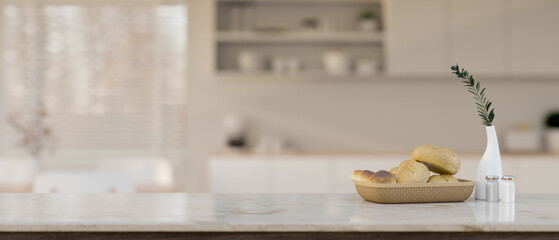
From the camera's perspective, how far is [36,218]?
134 centimetres

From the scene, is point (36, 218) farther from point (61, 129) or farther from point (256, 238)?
point (61, 129)

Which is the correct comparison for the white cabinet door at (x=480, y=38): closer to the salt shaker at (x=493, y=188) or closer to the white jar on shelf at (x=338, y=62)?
the white jar on shelf at (x=338, y=62)

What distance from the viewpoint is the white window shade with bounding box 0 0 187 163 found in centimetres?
473

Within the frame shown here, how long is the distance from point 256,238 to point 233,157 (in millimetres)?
2775

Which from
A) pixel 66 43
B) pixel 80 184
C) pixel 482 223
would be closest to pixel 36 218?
pixel 482 223

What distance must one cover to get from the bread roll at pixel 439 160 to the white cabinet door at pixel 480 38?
2756 mm

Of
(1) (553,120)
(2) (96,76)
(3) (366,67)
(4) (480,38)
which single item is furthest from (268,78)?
(1) (553,120)

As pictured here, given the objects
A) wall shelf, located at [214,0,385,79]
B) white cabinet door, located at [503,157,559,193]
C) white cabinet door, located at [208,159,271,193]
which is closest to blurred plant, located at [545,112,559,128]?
white cabinet door, located at [503,157,559,193]

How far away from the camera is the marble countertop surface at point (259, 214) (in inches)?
49.8

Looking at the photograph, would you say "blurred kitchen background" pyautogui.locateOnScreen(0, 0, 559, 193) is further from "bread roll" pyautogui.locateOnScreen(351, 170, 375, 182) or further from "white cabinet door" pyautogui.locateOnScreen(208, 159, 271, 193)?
"bread roll" pyautogui.locateOnScreen(351, 170, 375, 182)

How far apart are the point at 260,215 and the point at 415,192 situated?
442 mm

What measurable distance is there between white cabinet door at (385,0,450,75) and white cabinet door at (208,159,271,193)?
48.4 inches

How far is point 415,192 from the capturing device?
5.07 feet

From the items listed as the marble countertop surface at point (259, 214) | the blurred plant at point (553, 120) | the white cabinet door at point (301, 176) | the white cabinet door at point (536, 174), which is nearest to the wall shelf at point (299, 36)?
the white cabinet door at point (301, 176)
